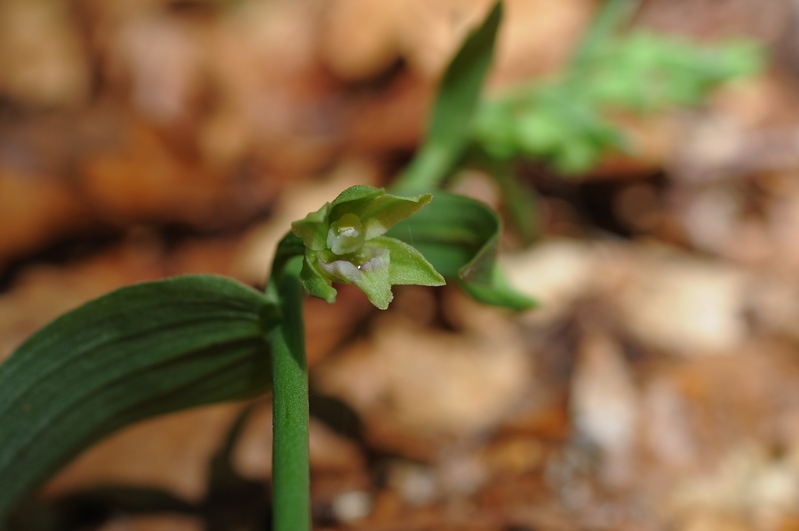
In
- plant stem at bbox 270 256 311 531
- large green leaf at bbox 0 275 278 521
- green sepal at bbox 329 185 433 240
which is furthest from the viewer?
large green leaf at bbox 0 275 278 521

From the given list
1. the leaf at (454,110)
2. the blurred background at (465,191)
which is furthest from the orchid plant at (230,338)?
the blurred background at (465,191)

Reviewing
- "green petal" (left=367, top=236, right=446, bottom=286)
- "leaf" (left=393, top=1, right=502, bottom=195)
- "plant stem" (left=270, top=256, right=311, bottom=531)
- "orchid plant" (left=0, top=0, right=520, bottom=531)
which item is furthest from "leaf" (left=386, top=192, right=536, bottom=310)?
"plant stem" (left=270, top=256, right=311, bottom=531)

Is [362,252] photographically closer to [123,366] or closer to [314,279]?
[314,279]

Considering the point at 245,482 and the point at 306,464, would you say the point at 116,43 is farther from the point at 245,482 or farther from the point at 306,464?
the point at 306,464

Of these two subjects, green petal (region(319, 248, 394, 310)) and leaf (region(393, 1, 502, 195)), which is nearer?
green petal (region(319, 248, 394, 310))

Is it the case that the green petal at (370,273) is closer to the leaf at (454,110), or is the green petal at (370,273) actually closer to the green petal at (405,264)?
the green petal at (405,264)

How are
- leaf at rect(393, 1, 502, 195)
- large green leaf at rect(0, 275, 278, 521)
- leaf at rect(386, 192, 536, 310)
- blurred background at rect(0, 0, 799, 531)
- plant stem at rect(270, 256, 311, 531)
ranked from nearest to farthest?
plant stem at rect(270, 256, 311, 531) → large green leaf at rect(0, 275, 278, 521) → leaf at rect(386, 192, 536, 310) → leaf at rect(393, 1, 502, 195) → blurred background at rect(0, 0, 799, 531)

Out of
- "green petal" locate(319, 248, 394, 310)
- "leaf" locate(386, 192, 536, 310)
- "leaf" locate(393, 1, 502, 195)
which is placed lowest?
"green petal" locate(319, 248, 394, 310)

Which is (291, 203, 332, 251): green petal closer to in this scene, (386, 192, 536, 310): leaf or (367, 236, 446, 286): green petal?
(367, 236, 446, 286): green petal

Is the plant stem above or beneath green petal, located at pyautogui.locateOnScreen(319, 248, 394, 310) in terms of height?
beneath
